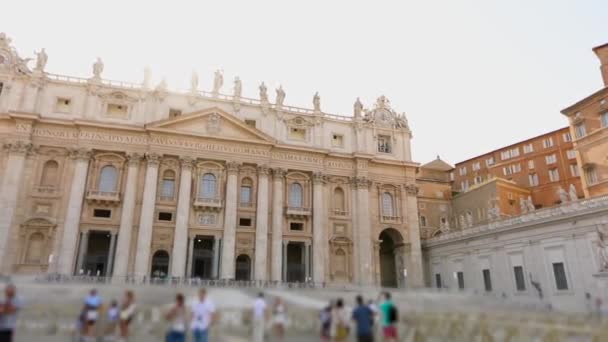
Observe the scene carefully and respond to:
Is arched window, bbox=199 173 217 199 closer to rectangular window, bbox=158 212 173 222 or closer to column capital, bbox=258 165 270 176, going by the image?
rectangular window, bbox=158 212 173 222

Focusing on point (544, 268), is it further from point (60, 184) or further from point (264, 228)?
point (60, 184)

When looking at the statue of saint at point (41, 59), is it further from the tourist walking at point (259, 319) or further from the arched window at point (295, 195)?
the tourist walking at point (259, 319)

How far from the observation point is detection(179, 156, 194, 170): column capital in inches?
1439

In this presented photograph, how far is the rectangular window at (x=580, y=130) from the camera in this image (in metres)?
36.5

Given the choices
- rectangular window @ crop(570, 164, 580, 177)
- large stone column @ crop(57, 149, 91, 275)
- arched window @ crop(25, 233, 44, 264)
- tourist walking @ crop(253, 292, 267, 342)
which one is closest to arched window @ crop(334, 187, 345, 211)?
large stone column @ crop(57, 149, 91, 275)

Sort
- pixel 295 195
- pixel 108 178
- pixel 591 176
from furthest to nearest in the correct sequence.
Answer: pixel 295 195 → pixel 108 178 → pixel 591 176

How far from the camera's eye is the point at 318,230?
38.8 meters

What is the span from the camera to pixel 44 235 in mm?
32812

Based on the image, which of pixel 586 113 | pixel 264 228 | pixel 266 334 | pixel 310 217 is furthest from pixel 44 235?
pixel 586 113

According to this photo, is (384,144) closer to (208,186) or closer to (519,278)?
(519,278)

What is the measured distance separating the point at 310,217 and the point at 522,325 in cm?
2762

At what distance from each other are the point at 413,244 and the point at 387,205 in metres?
4.77

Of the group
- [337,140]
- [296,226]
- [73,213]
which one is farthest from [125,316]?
[337,140]

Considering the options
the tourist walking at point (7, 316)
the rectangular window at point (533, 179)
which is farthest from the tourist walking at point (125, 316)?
the rectangular window at point (533, 179)
